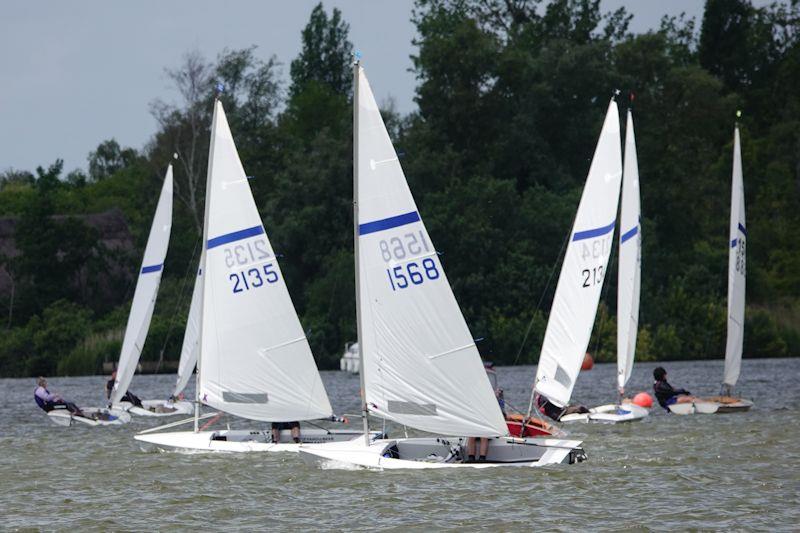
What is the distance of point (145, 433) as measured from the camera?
27359 mm

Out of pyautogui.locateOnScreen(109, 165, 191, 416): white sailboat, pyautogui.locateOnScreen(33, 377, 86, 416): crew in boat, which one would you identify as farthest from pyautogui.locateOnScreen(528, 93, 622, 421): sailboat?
pyautogui.locateOnScreen(33, 377, 86, 416): crew in boat

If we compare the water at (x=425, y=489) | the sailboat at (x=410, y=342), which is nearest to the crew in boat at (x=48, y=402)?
the water at (x=425, y=489)

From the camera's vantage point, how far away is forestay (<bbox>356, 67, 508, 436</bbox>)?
21344mm

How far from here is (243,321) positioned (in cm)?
2503

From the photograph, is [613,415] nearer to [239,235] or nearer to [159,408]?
[239,235]

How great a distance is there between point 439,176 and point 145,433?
48473 mm

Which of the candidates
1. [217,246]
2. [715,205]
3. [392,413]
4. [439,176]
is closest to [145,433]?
[217,246]

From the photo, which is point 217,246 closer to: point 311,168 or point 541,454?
point 541,454

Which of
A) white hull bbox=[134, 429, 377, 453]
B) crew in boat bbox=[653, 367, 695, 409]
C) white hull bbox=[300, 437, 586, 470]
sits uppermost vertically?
crew in boat bbox=[653, 367, 695, 409]

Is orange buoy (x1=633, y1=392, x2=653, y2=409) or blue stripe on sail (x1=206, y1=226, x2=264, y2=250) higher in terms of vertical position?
blue stripe on sail (x1=206, y1=226, x2=264, y2=250)

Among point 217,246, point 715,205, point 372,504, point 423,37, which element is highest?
point 423,37

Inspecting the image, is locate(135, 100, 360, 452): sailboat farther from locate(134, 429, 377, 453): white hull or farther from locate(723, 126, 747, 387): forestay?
locate(723, 126, 747, 387): forestay

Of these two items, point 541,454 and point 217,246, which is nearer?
point 541,454

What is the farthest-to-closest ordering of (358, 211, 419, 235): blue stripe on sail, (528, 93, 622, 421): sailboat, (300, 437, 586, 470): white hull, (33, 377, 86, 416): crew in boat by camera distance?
(33, 377, 86, 416): crew in boat < (528, 93, 622, 421): sailboat < (300, 437, 586, 470): white hull < (358, 211, 419, 235): blue stripe on sail
